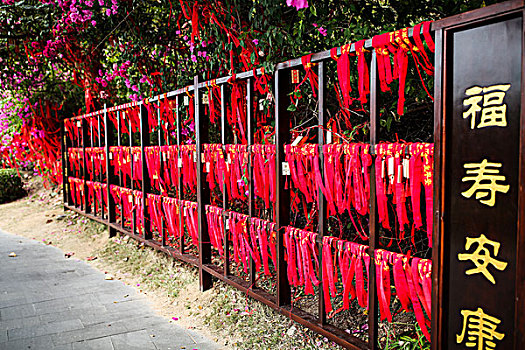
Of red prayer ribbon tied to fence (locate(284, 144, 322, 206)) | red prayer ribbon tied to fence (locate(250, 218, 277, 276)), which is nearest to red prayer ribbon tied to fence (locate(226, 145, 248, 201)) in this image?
red prayer ribbon tied to fence (locate(250, 218, 277, 276))

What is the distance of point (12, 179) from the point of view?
11.3 m

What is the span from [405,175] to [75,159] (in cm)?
710

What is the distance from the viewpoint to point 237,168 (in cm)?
362

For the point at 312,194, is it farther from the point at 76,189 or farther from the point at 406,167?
the point at 76,189

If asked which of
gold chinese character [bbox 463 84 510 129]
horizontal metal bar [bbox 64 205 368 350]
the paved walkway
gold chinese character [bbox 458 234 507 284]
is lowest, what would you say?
the paved walkway

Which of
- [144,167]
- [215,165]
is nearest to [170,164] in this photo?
[144,167]

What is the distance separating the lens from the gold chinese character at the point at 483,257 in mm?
1732

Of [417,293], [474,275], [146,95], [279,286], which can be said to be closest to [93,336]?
[279,286]

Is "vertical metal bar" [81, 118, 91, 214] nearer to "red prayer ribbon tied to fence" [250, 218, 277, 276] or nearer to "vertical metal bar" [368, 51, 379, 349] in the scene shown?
"red prayer ribbon tied to fence" [250, 218, 277, 276]

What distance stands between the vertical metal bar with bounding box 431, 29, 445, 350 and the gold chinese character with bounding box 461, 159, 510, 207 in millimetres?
125

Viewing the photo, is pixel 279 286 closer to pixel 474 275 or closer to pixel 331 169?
pixel 331 169

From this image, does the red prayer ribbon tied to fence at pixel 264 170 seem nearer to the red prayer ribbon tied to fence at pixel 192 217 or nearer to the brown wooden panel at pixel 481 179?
the red prayer ribbon tied to fence at pixel 192 217

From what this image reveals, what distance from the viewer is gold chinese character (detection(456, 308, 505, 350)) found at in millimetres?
1764

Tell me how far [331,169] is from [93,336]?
7.76 ft
